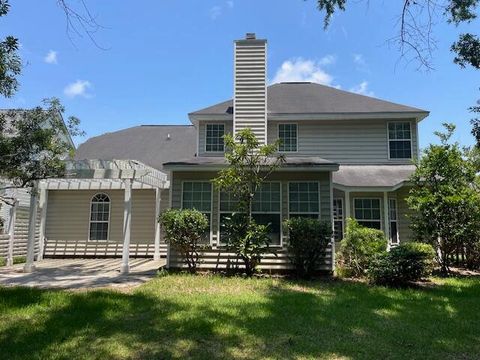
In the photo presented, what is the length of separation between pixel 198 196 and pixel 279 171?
2469mm

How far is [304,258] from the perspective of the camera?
401 inches

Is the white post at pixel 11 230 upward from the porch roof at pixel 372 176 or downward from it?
downward

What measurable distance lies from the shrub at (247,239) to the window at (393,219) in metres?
5.49

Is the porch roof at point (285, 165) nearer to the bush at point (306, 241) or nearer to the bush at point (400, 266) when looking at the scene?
the bush at point (306, 241)

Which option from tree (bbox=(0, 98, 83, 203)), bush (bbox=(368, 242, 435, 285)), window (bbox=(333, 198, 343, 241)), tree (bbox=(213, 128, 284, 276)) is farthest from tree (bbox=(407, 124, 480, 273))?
tree (bbox=(0, 98, 83, 203))

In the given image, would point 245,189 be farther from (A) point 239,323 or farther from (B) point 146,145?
(B) point 146,145

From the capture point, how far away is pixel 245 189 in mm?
10227

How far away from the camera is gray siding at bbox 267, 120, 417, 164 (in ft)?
48.5

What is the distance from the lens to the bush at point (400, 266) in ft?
29.6

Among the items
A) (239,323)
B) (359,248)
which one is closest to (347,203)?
(359,248)

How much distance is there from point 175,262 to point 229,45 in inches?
336

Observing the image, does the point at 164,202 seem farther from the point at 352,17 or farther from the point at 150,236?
the point at 352,17

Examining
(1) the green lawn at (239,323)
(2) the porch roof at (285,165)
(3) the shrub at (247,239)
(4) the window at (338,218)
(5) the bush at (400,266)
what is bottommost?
(1) the green lawn at (239,323)

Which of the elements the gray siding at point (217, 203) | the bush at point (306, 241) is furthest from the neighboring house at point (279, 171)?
the bush at point (306, 241)
